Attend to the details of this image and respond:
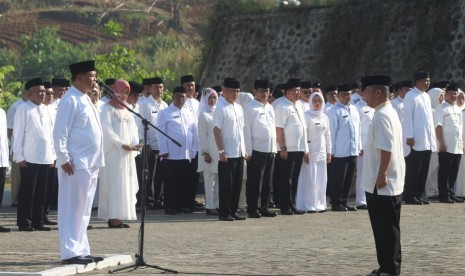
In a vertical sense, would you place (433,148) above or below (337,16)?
below

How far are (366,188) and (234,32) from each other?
78.6ft

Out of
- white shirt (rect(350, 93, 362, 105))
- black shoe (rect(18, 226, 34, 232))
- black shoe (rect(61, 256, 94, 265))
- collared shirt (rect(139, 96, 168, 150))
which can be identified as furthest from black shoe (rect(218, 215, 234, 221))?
black shoe (rect(61, 256, 94, 265))

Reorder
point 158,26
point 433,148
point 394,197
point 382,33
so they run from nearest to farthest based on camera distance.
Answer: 1. point 394,197
2. point 433,148
3. point 382,33
4. point 158,26

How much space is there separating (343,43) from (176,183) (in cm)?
1312

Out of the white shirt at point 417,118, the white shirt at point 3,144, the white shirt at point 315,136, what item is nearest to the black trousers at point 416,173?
the white shirt at point 417,118

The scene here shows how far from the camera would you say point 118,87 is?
17.3 m

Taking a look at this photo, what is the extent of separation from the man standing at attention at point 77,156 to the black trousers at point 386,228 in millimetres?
2780

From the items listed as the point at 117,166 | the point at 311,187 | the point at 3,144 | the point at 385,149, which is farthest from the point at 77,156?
the point at 311,187

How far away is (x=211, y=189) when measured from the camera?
19.9 meters

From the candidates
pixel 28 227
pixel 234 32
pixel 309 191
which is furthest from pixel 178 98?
pixel 234 32

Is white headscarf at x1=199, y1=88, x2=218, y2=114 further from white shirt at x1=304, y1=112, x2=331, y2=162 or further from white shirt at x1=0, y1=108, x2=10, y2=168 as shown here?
white shirt at x1=0, y1=108, x2=10, y2=168

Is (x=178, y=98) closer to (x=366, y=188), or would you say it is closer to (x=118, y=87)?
(x=118, y=87)

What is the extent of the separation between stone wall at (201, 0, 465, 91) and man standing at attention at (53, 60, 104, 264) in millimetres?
17483

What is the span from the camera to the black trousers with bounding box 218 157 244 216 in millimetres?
18719
